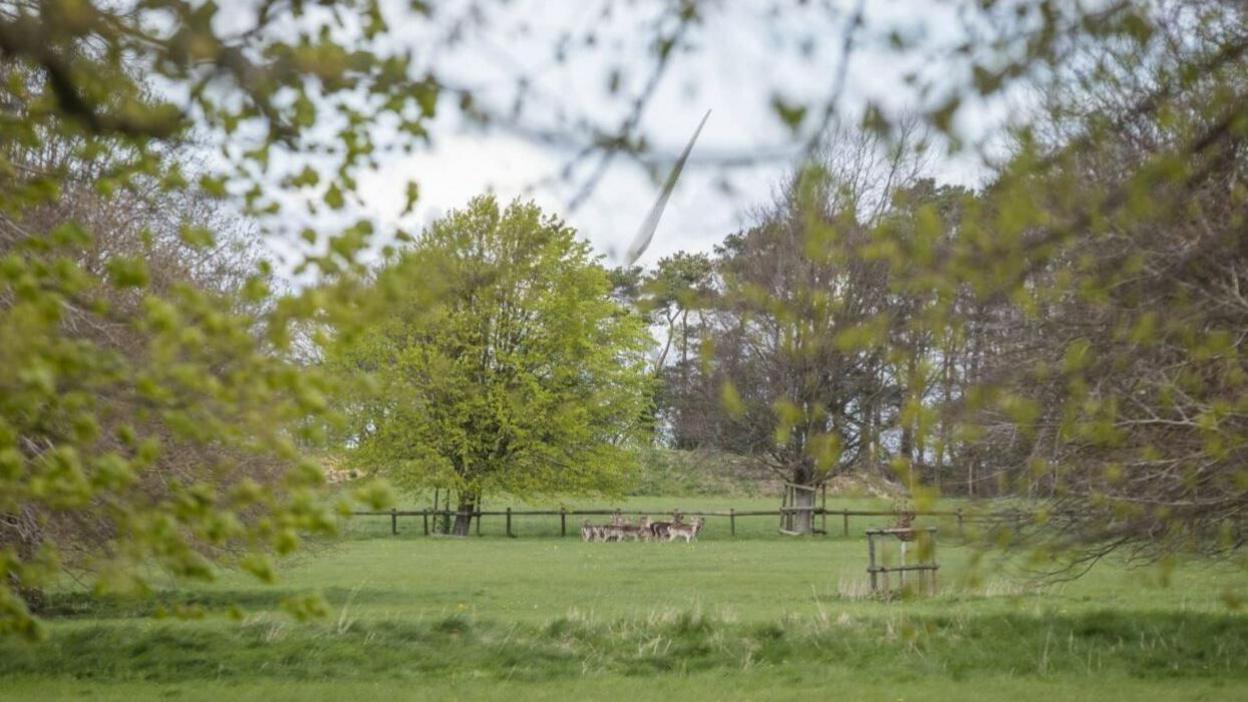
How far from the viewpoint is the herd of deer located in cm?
4222

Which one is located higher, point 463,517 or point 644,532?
point 463,517

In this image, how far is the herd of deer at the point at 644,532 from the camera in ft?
139

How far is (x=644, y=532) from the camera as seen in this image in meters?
42.4

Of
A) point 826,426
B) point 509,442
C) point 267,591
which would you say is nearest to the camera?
point 267,591

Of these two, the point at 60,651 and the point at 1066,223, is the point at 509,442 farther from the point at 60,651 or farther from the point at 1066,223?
the point at 1066,223

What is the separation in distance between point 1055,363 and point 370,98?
803cm

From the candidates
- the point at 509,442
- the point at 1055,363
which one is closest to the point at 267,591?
the point at 1055,363

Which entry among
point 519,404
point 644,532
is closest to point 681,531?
point 644,532

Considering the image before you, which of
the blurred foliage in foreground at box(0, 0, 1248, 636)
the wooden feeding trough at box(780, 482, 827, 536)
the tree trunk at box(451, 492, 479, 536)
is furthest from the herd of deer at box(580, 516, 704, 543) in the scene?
the blurred foliage in foreground at box(0, 0, 1248, 636)

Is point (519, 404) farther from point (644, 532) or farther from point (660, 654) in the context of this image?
point (660, 654)

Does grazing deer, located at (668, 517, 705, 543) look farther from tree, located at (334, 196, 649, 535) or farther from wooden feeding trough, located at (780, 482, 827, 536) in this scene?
wooden feeding trough, located at (780, 482, 827, 536)

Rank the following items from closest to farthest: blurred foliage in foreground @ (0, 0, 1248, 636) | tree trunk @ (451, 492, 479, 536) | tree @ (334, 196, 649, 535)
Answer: blurred foliage in foreground @ (0, 0, 1248, 636)
tree @ (334, 196, 649, 535)
tree trunk @ (451, 492, 479, 536)

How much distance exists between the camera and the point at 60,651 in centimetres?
1486

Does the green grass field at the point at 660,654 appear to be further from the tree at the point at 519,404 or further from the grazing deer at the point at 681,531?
the grazing deer at the point at 681,531
